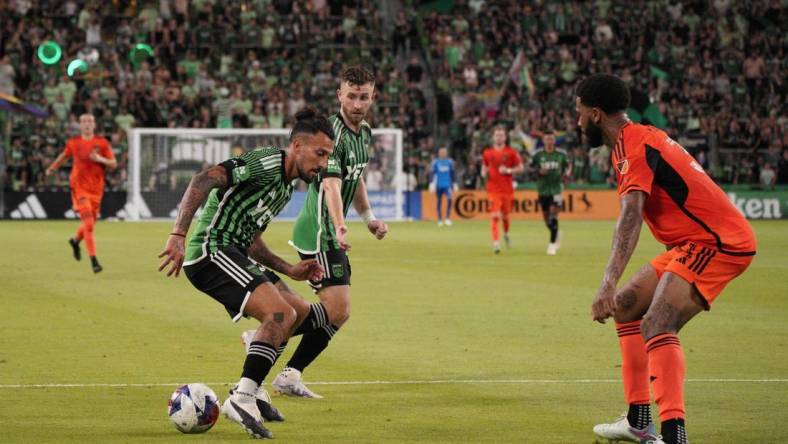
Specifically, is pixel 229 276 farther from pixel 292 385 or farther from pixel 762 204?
pixel 762 204

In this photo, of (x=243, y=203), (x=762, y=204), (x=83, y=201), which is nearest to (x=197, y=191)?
(x=243, y=203)

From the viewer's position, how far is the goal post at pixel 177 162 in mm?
39281

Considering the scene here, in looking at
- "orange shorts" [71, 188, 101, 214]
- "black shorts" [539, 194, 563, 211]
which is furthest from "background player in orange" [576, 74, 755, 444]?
"black shorts" [539, 194, 563, 211]

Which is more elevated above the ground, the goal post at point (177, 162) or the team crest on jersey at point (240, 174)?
the team crest on jersey at point (240, 174)

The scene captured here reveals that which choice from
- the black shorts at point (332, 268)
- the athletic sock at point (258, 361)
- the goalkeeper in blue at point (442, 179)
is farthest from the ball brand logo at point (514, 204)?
the athletic sock at point (258, 361)

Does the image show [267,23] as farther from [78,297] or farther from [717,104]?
[78,297]

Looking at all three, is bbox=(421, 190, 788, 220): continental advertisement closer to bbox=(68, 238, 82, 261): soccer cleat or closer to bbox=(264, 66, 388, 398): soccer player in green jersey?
bbox=(68, 238, 82, 261): soccer cleat

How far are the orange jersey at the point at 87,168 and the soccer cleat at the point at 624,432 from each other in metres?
14.5

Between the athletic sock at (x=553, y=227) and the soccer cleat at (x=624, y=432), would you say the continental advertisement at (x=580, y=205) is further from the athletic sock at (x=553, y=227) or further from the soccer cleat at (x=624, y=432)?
the soccer cleat at (x=624, y=432)

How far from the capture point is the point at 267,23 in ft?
144

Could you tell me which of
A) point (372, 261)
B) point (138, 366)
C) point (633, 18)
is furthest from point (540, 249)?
point (633, 18)

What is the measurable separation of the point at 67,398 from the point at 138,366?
164 centimetres

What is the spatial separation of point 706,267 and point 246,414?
2.79 m

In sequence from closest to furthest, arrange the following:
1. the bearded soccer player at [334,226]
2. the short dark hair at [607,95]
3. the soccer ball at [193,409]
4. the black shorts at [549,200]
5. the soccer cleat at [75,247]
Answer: the short dark hair at [607,95] → the soccer ball at [193,409] → the bearded soccer player at [334,226] → the soccer cleat at [75,247] → the black shorts at [549,200]
